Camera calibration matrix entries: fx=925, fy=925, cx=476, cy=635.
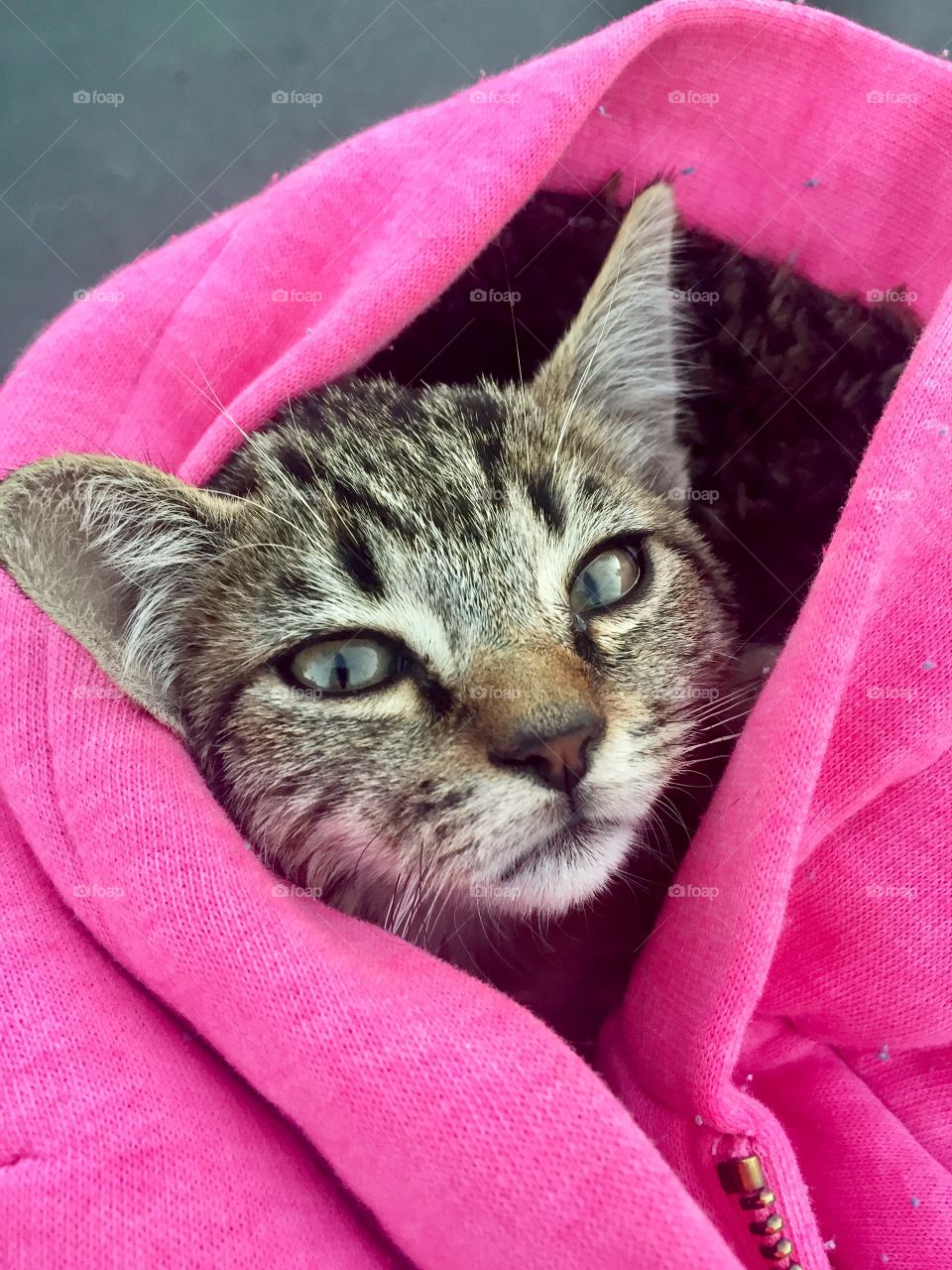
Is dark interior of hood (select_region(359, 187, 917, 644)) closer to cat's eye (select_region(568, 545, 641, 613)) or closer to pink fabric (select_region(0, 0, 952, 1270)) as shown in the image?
pink fabric (select_region(0, 0, 952, 1270))

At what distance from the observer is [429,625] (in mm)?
875

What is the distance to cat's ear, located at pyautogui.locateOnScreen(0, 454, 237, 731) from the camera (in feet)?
2.56

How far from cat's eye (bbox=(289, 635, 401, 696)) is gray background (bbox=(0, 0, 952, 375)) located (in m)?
1.13

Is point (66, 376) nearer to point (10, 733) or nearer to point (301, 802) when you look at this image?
point (10, 733)

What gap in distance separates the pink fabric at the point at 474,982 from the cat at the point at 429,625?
0.08m

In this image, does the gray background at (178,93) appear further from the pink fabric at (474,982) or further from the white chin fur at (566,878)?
the white chin fur at (566,878)

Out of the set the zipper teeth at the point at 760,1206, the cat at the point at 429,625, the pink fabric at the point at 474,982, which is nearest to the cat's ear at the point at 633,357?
the cat at the point at 429,625

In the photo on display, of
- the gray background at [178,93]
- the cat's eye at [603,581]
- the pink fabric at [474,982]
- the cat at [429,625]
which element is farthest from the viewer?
the gray background at [178,93]

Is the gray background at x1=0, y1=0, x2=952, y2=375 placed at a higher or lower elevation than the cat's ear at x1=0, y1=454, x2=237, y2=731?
higher

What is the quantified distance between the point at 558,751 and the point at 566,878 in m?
0.15

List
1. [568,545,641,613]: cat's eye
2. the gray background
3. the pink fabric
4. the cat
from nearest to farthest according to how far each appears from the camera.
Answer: the pink fabric → the cat → [568,545,641,613]: cat's eye → the gray background

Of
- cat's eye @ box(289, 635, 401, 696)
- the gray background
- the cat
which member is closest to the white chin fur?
the cat

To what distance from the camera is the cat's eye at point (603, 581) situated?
946 mm

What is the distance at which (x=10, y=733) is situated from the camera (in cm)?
84
